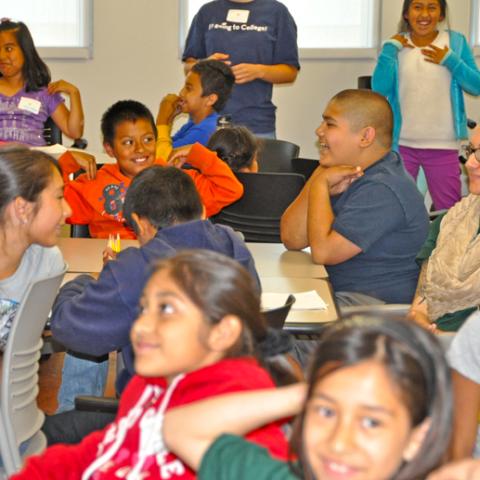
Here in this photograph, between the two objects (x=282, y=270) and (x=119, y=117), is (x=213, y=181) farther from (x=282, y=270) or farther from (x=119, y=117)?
(x=282, y=270)

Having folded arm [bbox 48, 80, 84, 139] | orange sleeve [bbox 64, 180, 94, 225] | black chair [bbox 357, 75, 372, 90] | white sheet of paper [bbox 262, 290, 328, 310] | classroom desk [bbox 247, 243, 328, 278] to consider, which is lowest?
classroom desk [bbox 247, 243, 328, 278]

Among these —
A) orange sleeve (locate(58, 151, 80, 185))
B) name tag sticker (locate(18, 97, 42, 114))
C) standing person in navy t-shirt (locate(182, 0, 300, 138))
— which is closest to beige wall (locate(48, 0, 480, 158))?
standing person in navy t-shirt (locate(182, 0, 300, 138))

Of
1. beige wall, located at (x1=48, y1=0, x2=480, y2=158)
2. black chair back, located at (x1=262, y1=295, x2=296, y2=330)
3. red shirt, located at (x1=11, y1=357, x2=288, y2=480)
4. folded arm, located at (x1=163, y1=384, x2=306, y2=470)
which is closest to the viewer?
folded arm, located at (x1=163, y1=384, x2=306, y2=470)

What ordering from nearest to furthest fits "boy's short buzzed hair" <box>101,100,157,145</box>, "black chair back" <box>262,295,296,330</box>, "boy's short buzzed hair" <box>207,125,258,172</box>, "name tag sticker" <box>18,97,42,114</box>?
"black chair back" <box>262,295,296,330</box> → "boy's short buzzed hair" <box>101,100,157,145</box> → "boy's short buzzed hair" <box>207,125,258,172</box> → "name tag sticker" <box>18,97,42,114</box>

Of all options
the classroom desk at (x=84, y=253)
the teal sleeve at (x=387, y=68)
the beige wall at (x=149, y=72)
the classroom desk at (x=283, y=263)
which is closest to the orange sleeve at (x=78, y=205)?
the classroom desk at (x=84, y=253)

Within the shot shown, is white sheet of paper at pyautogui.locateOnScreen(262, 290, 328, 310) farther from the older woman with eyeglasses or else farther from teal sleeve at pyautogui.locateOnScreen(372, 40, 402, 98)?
teal sleeve at pyautogui.locateOnScreen(372, 40, 402, 98)

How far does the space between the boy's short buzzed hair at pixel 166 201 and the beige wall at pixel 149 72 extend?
5255 mm

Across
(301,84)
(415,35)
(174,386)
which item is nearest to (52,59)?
(301,84)

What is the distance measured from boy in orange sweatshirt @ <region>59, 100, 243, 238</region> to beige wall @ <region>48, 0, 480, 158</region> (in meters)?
3.34

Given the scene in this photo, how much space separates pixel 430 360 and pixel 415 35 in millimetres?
5319

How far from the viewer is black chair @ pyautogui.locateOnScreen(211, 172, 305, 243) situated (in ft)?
13.4

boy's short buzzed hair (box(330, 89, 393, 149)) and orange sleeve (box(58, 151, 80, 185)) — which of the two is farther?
orange sleeve (box(58, 151, 80, 185))

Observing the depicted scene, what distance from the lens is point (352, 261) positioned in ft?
11.6

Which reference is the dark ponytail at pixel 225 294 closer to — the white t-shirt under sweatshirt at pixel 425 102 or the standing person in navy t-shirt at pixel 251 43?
the standing person in navy t-shirt at pixel 251 43
